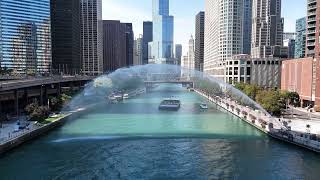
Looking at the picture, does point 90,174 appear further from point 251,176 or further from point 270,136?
point 270,136

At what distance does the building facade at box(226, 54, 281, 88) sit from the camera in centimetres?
12350

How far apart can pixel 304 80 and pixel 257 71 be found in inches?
1720

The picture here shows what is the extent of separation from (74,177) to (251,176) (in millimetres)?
15449

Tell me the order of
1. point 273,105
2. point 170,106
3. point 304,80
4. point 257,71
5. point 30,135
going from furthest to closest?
1. point 257,71
2. point 170,106
3. point 304,80
4. point 273,105
5. point 30,135

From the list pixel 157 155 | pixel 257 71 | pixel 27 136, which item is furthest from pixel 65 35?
pixel 157 155

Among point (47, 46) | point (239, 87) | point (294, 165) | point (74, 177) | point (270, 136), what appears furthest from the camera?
point (47, 46)

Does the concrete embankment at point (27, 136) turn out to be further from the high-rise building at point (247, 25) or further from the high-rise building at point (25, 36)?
the high-rise building at point (247, 25)

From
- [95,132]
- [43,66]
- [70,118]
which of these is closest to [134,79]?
[43,66]

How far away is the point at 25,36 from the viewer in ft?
463

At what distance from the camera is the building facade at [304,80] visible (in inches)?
3059

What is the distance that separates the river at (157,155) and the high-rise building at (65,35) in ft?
398

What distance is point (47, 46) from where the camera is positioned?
155875mm

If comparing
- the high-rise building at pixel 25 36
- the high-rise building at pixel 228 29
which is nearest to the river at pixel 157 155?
the high-rise building at pixel 25 36

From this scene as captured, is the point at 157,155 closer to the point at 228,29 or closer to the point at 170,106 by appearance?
the point at 170,106
